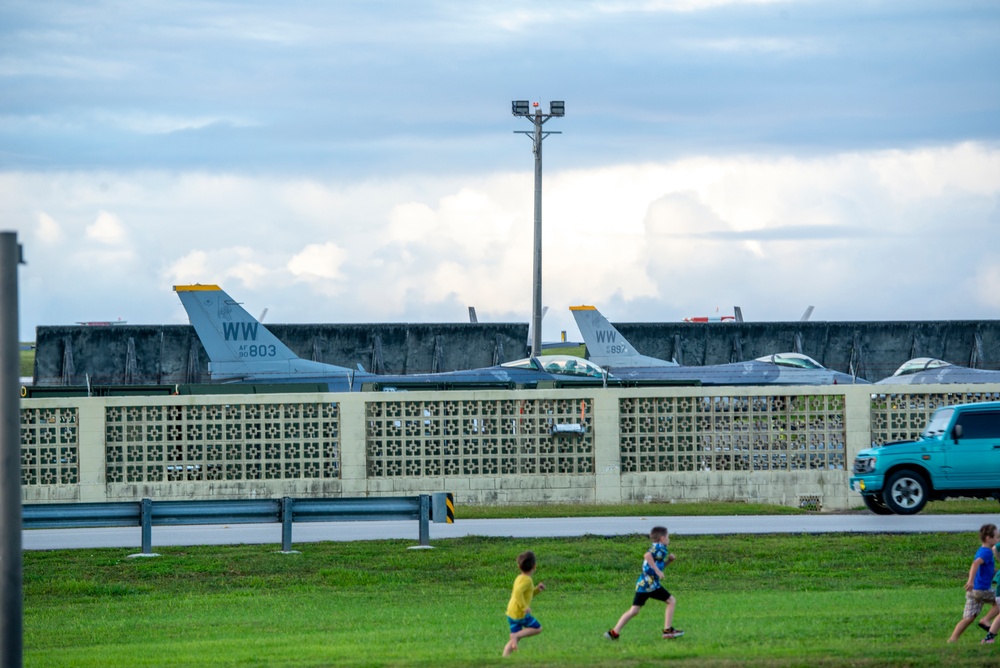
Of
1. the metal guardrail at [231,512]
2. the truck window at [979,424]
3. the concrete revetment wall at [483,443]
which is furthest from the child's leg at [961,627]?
the concrete revetment wall at [483,443]

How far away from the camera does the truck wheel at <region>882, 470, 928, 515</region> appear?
22266mm

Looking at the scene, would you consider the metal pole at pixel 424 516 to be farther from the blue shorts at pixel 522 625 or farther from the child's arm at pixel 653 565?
the blue shorts at pixel 522 625

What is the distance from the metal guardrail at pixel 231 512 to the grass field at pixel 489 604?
18.5 inches

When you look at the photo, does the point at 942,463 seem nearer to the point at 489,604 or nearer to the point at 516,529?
the point at 516,529

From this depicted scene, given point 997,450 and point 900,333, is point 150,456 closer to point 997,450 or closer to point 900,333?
point 997,450

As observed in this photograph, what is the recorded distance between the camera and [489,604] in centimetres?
1359

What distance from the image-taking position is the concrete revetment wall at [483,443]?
1018 inches

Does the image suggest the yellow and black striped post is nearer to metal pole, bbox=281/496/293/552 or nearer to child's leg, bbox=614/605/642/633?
metal pole, bbox=281/496/293/552

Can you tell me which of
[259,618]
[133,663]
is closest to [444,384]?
[259,618]

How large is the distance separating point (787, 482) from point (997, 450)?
5.46m

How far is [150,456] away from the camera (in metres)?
26.0

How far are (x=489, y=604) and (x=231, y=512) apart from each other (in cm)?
592

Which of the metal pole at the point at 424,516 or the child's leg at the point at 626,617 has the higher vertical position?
Result: the child's leg at the point at 626,617

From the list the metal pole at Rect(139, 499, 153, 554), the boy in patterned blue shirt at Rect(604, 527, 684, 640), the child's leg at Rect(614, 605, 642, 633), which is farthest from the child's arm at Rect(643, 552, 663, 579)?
the metal pole at Rect(139, 499, 153, 554)
